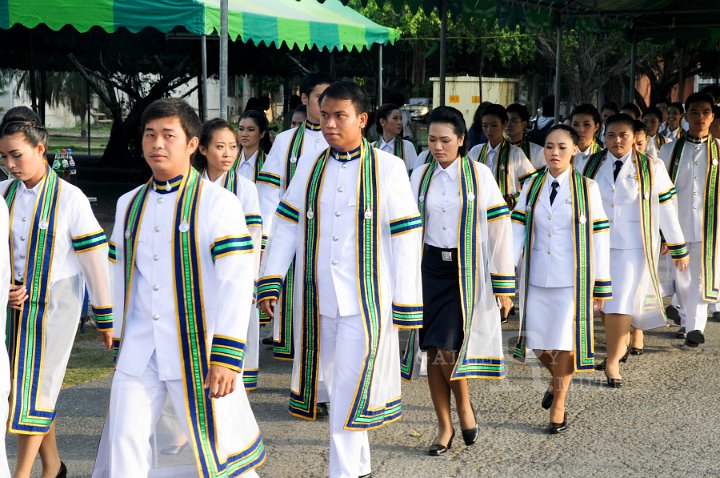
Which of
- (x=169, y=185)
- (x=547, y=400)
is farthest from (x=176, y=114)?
(x=547, y=400)

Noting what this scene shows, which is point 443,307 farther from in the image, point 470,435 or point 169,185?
point 169,185

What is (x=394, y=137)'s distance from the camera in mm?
9492

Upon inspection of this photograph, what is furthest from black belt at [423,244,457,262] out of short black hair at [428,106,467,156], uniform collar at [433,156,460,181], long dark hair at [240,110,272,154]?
long dark hair at [240,110,272,154]

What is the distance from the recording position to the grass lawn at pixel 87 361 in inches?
273

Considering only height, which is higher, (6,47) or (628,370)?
(6,47)

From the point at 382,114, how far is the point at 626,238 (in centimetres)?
299

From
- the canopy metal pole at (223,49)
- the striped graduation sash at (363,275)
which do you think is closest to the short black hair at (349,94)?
the striped graduation sash at (363,275)

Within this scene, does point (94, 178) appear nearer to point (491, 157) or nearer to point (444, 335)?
point (491, 157)

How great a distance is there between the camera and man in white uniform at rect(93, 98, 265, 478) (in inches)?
152

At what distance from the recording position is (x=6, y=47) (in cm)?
1716

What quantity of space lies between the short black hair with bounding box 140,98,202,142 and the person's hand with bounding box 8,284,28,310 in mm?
1143

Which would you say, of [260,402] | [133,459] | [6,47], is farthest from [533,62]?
[133,459]

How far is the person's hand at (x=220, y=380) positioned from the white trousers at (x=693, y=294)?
209 inches

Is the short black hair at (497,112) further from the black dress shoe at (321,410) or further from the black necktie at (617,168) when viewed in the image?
the black dress shoe at (321,410)
